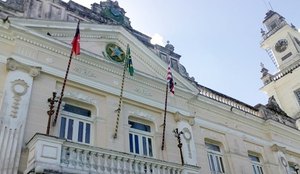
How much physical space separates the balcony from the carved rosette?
44.5 inches

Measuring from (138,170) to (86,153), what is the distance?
158cm

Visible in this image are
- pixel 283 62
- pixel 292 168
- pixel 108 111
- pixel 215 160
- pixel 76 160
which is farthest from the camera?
pixel 283 62

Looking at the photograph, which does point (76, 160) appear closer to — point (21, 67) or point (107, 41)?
point (21, 67)

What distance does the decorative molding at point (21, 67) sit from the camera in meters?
9.73

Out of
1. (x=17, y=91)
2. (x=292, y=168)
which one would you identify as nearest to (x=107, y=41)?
(x=17, y=91)

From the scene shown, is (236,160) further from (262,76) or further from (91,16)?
(262,76)

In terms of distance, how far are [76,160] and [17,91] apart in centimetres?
273

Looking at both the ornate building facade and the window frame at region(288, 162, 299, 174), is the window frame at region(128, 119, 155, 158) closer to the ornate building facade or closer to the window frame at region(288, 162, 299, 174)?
the ornate building facade

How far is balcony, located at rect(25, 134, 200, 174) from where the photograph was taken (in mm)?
7906

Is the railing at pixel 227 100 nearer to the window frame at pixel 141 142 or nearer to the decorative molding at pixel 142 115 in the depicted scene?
the decorative molding at pixel 142 115

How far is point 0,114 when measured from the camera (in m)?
8.85

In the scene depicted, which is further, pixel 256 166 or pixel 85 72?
pixel 256 166

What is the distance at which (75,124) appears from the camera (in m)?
10.5

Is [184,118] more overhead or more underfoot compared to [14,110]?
more overhead
